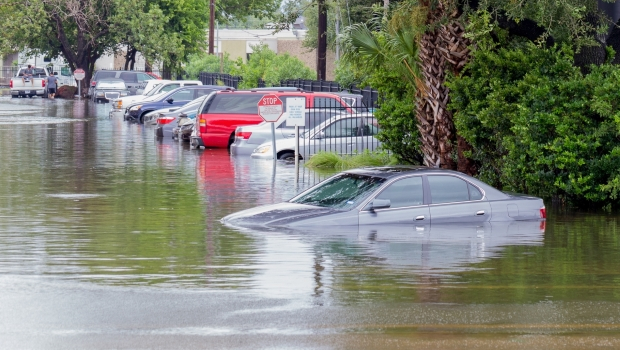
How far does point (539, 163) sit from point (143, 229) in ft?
22.9

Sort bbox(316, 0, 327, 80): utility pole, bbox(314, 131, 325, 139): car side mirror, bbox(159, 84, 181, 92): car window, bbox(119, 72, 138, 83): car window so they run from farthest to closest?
bbox(119, 72, 138, 83): car window
bbox(159, 84, 181, 92): car window
bbox(316, 0, 327, 80): utility pole
bbox(314, 131, 325, 139): car side mirror

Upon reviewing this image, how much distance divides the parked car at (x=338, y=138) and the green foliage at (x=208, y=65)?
39.4 metres

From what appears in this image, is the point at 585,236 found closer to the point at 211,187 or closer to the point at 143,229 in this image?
the point at 143,229

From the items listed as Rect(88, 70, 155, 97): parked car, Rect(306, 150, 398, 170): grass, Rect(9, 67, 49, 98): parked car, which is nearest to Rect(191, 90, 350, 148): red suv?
Rect(306, 150, 398, 170): grass

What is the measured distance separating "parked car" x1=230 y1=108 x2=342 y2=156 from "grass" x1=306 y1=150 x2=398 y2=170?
7.98ft

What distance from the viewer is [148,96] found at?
50.5 meters

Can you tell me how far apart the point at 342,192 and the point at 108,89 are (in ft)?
172

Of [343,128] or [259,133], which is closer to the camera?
[343,128]

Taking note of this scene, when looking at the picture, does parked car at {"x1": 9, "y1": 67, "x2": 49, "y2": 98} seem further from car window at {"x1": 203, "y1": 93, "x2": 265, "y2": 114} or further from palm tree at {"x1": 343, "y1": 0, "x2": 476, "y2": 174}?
palm tree at {"x1": 343, "y1": 0, "x2": 476, "y2": 174}

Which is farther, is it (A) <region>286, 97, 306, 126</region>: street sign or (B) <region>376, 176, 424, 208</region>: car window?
(A) <region>286, 97, 306, 126</region>: street sign

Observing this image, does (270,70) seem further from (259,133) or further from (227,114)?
(259,133)

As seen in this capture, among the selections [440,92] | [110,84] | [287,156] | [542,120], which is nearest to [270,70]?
[110,84]

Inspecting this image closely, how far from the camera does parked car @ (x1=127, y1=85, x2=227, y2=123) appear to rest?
43250 mm

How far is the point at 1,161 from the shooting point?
28078 millimetres
